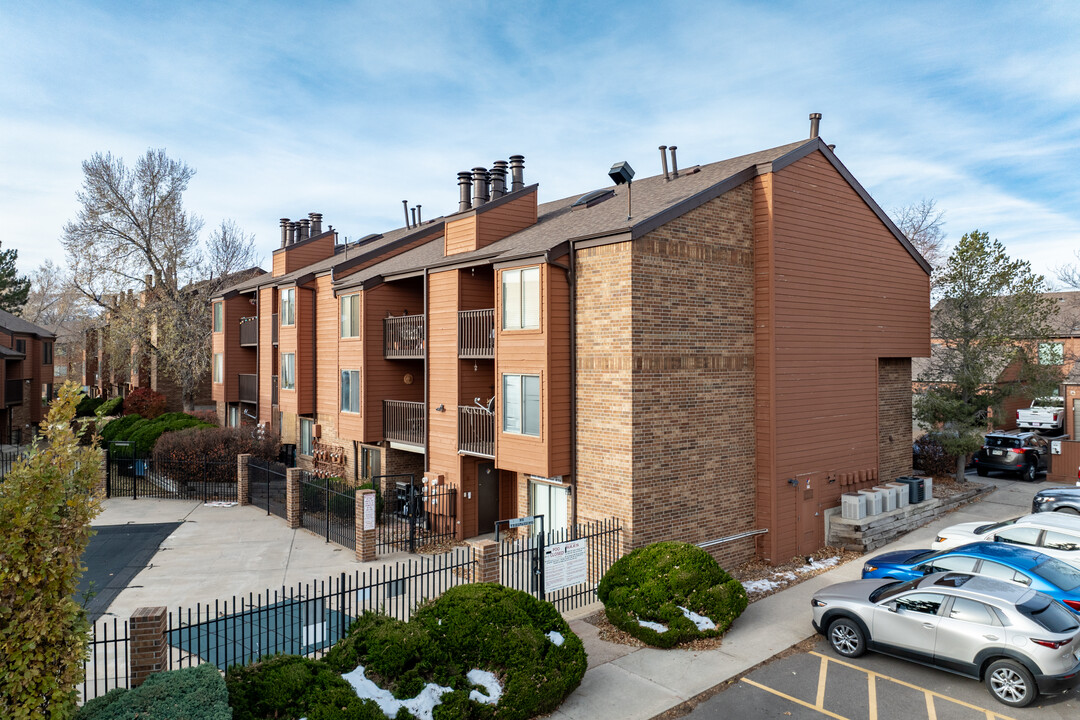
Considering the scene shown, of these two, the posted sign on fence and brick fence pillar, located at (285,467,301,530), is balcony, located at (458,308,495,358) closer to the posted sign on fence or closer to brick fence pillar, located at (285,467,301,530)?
brick fence pillar, located at (285,467,301,530)

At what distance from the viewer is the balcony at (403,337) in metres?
21.0

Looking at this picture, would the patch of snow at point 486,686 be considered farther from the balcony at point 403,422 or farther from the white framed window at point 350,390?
the white framed window at point 350,390

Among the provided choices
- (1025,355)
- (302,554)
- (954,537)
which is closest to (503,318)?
(302,554)

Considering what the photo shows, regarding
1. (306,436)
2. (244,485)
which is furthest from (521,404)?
(306,436)

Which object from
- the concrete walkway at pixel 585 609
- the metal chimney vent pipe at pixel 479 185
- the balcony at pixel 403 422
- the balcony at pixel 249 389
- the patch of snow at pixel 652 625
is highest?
the metal chimney vent pipe at pixel 479 185

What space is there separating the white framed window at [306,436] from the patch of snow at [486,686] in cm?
2032

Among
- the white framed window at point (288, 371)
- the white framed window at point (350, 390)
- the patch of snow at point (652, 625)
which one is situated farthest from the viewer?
the white framed window at point (288, 371)

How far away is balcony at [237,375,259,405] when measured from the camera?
104ft

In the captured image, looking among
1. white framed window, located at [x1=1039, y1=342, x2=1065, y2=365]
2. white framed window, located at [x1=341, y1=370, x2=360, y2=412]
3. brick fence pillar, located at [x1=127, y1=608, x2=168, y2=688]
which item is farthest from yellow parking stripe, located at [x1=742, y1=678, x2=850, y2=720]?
white framed window, located at [x1=1039, y1=342, x2=1065, y2=365]

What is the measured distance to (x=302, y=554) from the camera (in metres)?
16.8

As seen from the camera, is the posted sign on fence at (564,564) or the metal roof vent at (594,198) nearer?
the posted sign on fence at (564,564)

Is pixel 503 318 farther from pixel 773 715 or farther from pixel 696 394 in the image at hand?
pixel 773 715

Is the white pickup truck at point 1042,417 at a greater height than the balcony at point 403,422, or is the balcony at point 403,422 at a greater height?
the balcony at point 403,422

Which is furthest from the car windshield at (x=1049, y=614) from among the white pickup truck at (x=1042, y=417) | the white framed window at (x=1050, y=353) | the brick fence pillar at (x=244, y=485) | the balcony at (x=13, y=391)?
the balcony at (x=13, y=391)
